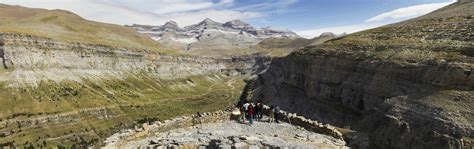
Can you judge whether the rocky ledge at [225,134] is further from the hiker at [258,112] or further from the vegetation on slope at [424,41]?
the vegetation on slope at [424,41]

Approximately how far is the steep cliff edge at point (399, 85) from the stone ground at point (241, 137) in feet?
50.0

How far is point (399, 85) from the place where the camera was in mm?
65938

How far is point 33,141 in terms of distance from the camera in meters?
122

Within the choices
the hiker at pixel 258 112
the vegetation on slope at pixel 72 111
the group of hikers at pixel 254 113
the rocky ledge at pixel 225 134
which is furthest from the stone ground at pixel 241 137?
the vegetation on slope at pixel 72 111

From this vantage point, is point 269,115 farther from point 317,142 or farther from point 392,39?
point 392,39

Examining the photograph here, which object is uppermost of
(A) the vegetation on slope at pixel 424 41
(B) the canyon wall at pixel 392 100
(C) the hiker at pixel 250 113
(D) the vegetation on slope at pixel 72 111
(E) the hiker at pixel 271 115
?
(A) the vegetation on slope at pixel 424 41

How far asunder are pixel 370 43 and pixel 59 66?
6118 inches

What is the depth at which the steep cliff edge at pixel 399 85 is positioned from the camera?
48.1 metres

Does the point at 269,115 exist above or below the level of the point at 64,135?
above

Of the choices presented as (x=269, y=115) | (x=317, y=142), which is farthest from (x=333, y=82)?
(x=317, y=142)

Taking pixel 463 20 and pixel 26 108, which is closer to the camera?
pixel 463 20

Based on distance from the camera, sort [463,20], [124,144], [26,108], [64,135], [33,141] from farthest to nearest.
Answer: [26,108] < [64,135] < [33,141] < [463,20] < [124,144]

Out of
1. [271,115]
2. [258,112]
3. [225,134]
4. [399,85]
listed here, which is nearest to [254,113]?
[258,112]

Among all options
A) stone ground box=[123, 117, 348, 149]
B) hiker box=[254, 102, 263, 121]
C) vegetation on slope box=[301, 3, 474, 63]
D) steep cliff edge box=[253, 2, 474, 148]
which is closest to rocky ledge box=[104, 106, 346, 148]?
stone ground box=[123, 117, 348, 149]
